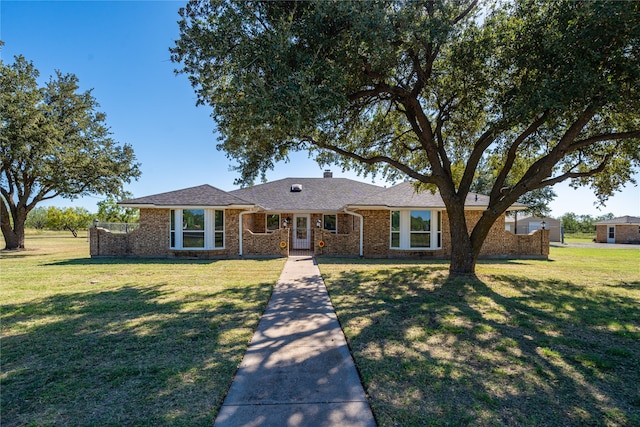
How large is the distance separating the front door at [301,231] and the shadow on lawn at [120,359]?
12272 millimetres

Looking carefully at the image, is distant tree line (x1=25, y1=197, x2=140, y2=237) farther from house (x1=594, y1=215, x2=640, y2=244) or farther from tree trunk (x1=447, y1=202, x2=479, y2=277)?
house (x1=594, y1=215, x2=640, y2=244)

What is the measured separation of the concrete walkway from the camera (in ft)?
9.15

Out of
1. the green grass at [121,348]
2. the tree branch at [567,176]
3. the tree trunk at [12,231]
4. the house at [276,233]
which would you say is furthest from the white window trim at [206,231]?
the tree branch at [567,176]

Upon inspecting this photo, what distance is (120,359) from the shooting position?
13.1 feet

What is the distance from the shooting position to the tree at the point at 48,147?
57.5 feet

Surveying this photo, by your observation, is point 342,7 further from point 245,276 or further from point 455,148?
point 455,148

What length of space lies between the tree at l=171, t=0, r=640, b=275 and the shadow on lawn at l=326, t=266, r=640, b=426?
12.6ft

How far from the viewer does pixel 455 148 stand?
43.0ft

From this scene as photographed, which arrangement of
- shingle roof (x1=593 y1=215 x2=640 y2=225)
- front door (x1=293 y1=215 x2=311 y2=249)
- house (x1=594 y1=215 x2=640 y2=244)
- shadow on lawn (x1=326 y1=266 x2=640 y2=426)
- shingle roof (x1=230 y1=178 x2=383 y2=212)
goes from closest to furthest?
shadow on lawn (x1=326 y1=266 x2=640 y2=426)
shingle roof (x1=230 y1=178 x2=383 y2=212)
front door (x1=293 y1=215 x2=311 y2=249)
house (x1=594 y1=215 x2=640 y2=244)
shingle roof (x1=593 y1=215 x2=640 y2=225)

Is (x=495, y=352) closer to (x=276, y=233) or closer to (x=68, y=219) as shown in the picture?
(x=276, y=233)

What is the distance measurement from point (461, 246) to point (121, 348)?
9372 millimetres

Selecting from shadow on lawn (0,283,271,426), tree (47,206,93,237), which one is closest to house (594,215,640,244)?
shadow on lawn (0,283,271,426)

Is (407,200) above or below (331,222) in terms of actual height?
above

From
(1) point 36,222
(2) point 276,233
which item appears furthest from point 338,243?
(1) point 36,222
